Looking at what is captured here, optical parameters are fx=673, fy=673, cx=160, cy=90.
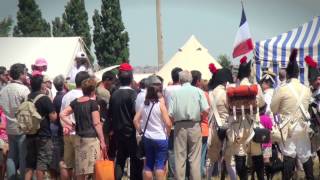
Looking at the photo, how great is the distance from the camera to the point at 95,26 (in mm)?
62750

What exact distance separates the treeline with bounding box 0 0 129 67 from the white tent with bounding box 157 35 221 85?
1392 inches

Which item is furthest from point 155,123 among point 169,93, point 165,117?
point 169,93

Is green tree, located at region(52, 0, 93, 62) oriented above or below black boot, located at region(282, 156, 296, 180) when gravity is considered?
above

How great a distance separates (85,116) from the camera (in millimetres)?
9805

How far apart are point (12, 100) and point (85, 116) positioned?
1.86 meters

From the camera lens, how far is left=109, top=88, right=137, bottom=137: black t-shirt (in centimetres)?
1045

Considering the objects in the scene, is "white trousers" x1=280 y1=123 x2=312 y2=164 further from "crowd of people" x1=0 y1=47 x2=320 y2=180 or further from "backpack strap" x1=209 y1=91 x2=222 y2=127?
"backpack strap" x1=209 y1=91 x2=222 y2=127

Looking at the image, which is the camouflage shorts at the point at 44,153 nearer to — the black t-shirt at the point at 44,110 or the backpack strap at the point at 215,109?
the black t-shirt at the point at 44,110

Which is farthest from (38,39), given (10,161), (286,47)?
(10,161)

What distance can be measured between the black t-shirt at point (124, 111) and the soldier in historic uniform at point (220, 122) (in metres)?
1.25

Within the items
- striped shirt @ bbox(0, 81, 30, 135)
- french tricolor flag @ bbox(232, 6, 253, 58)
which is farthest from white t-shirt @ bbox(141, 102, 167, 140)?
french tricolor flag @ bbox(232, 6, 253, 58)

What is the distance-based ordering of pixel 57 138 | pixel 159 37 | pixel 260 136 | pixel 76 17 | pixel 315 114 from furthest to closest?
1. pixel 76 17
2. pixel 159 37
3. pixel 315 114
4. pixel 57 138
5. pixel 260 136

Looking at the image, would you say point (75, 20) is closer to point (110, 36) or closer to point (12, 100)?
point (110, 36)

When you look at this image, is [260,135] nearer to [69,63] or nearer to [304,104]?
[304,104]
